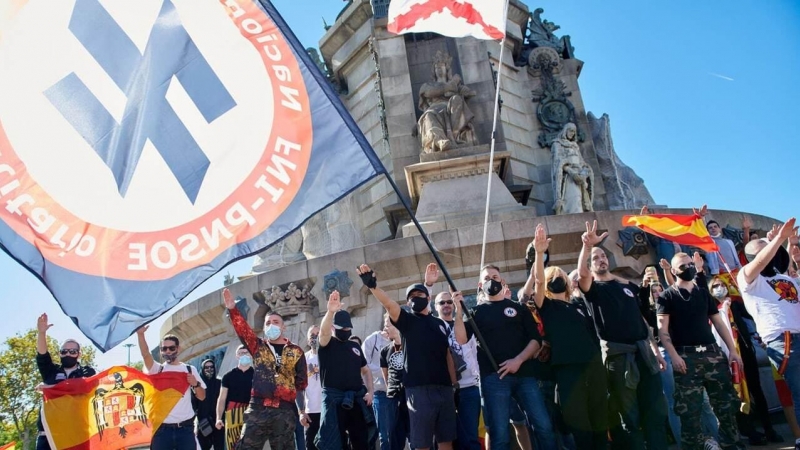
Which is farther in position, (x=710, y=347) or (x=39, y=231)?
(x=710, y=347)

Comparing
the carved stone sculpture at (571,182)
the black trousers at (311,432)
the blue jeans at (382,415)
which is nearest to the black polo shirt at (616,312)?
the blue jeans at (382,415)

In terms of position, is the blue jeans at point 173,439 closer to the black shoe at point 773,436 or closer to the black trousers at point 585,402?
the black trousers at point 585,402

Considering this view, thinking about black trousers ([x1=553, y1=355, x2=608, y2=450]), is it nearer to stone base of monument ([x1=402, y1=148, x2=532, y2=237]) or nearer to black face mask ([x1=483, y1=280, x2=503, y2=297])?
black face mask ([x1=483, y1=280, x2=503, y2=297])

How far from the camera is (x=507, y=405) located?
530 centimetres

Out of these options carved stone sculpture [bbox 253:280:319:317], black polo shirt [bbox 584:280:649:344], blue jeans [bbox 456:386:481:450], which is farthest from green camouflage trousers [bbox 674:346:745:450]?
carved stone sculpture [bbox 253:280:319:317]

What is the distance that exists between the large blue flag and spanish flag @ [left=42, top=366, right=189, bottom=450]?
299 cm

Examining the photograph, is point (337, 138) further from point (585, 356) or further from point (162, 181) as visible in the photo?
point (585, 356)

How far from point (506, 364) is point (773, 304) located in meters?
2.40

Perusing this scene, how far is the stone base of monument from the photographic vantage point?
38.5ft

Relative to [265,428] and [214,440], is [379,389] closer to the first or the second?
[265,428]

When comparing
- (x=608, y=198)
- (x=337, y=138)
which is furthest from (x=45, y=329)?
(x=608, y=198)

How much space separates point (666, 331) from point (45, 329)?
19.4 ft

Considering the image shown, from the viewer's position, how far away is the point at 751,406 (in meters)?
6.66

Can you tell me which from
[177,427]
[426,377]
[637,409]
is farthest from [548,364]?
[177,427]
